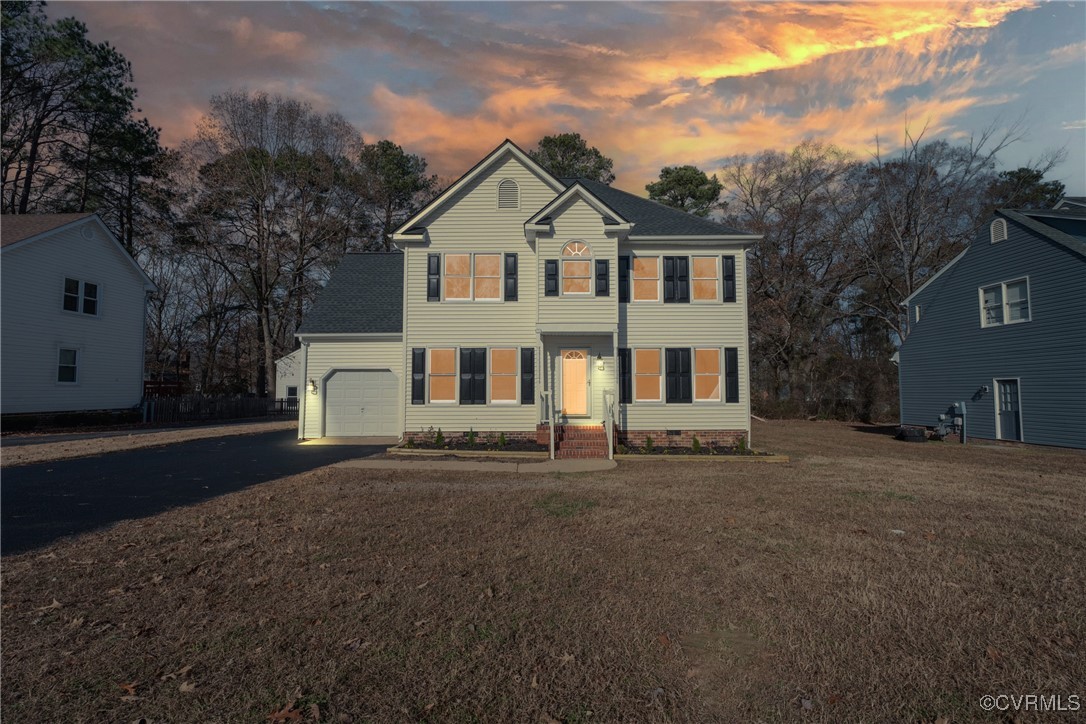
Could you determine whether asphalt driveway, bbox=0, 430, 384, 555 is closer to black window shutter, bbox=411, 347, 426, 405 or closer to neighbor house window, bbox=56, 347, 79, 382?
black window shutter, bbox=411, 347, 426, 405

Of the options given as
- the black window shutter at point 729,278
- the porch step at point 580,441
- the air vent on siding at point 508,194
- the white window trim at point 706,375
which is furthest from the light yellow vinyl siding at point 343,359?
the black window shutter at point 729,278

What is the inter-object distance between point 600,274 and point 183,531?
1189cm

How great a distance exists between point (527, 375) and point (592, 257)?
13.0 ft

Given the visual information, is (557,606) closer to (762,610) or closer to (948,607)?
(762,610)

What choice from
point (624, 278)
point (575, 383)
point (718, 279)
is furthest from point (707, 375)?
point (575, 383)

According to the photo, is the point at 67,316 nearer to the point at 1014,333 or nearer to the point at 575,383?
the point at 575,383

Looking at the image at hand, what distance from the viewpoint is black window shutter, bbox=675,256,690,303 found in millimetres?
16484

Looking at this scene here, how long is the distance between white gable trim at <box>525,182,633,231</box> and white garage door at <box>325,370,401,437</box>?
7.25 metres

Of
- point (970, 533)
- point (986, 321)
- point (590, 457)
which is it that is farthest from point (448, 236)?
point (986, 321)

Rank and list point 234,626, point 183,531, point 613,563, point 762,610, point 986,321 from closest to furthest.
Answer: point 234,626 < point 762,610 < point 613,563 < point 183,531 < point 986,321

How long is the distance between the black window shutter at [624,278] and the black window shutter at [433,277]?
18.0ft

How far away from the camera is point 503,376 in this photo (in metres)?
16.3

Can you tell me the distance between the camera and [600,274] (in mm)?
15789

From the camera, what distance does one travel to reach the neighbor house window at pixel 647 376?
16141 mm
